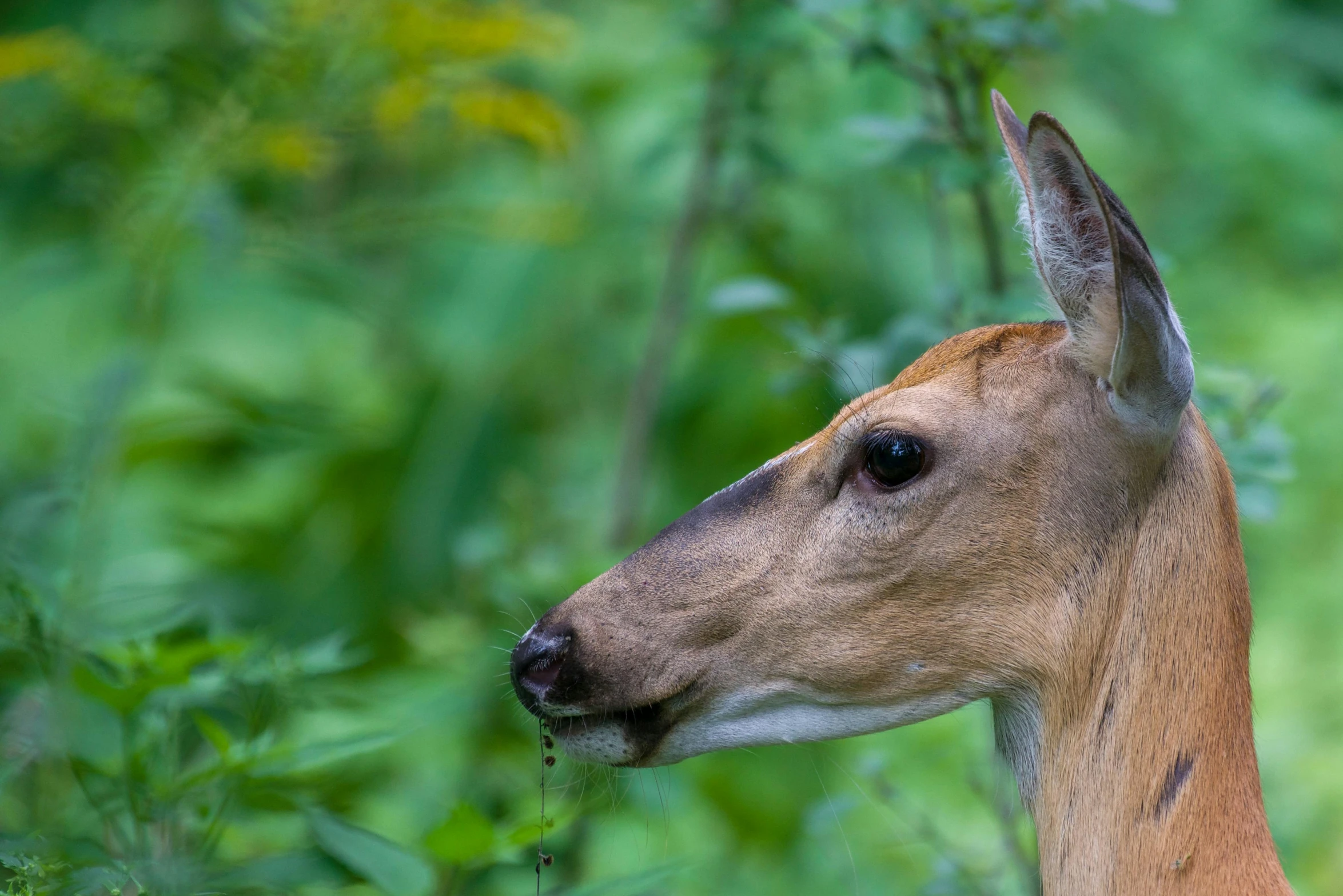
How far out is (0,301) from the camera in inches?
101

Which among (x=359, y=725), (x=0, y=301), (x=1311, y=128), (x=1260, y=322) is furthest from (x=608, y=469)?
(x=1311, y=128)

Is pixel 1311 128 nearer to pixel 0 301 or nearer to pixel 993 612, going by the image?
pixel 993 612

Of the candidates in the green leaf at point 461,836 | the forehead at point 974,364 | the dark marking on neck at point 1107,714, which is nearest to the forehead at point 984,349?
the forehead at point 974,364

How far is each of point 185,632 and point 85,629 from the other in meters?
1.72

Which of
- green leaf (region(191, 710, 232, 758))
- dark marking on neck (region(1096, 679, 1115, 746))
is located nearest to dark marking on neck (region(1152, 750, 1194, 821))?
dark marking on neck (region(1096, 679, 1115, 746))

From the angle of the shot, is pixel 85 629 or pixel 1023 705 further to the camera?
pixel 1023 705

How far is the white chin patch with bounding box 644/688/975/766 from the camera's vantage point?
234cm

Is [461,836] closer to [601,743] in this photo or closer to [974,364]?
[601,743]

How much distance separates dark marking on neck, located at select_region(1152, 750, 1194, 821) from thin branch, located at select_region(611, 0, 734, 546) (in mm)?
2559

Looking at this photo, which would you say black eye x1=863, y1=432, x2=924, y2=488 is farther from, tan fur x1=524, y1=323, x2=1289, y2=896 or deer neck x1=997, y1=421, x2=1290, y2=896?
deer neck x1=997, y1=421, x2=1290, y2=896

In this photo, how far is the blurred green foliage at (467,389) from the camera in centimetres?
227

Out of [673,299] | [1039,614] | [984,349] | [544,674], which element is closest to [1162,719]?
[1039,614]

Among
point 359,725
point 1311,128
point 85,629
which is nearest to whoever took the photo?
point 85,629

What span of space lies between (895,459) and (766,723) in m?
0.51
